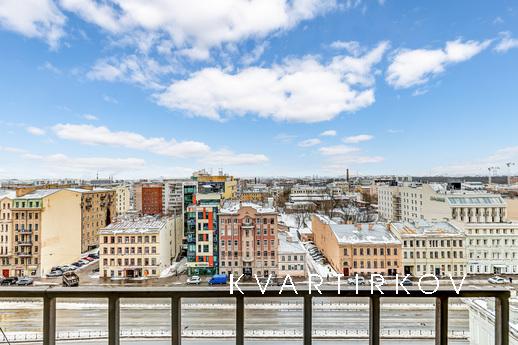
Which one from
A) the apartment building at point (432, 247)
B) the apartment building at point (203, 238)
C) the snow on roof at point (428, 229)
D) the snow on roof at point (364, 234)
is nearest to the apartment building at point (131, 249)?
the apartment building at point (203, 238)

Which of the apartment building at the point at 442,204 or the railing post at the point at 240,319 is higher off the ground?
the railing post at the point at 240,319

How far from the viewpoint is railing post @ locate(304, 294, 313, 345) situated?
68cm

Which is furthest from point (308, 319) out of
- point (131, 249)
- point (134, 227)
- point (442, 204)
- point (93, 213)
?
point (93, 213)

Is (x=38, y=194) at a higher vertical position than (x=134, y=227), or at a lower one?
higher

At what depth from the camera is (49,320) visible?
0.70m

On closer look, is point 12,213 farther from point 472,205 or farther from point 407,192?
point 407,192

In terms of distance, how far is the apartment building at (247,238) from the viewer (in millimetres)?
7574

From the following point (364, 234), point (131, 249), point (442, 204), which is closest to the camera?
point (364, 234)

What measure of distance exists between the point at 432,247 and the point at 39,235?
33.6 feet

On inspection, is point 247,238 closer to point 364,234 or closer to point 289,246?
point 289,246

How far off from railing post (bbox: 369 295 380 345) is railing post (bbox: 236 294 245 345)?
0.31 m

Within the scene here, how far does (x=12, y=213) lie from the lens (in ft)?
26.3

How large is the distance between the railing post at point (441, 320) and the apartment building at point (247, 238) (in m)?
6.95

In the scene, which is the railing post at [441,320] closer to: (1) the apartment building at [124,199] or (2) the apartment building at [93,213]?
(2) the apartment building at [93,213]
